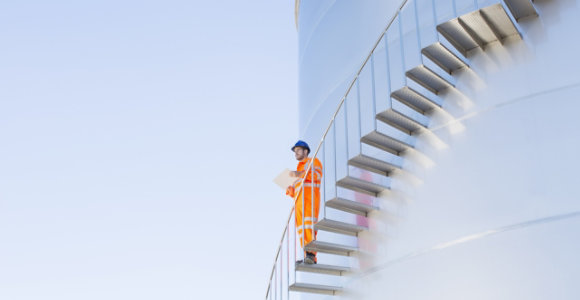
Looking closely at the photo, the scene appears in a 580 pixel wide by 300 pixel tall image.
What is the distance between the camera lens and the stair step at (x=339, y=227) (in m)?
7.75

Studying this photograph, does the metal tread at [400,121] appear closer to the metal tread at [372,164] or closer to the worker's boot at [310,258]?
the metal tread at [372,164]

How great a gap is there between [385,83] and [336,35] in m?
2.02

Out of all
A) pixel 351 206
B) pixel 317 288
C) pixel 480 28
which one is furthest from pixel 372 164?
pixel 480 28

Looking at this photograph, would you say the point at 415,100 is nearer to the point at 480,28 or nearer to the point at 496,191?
the point at 480,28

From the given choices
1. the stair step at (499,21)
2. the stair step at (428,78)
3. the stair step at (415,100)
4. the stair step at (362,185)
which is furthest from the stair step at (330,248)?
the stair step at (499,21)

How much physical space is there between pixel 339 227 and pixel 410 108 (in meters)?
1.69

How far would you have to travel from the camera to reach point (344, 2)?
1008 cm

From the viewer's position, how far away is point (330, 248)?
8.03 m

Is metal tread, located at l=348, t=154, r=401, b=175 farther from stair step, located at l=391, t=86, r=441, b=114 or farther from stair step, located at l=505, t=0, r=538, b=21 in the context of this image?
stair step, located at l=505, t=0, r=538, b=21

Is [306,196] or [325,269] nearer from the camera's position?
[325,269]

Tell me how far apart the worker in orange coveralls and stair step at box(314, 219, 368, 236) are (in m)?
0.27

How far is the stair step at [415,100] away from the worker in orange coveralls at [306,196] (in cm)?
163

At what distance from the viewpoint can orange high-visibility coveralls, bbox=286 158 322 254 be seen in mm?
8469

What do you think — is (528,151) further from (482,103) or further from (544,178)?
(482,103)
